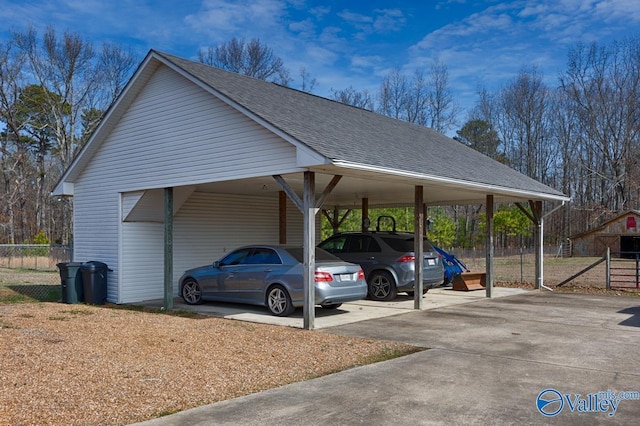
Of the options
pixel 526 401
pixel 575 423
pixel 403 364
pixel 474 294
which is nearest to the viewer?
pixel 575 423

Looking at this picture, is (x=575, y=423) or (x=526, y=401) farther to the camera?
(x=526, y=401)

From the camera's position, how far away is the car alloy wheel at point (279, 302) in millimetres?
11078

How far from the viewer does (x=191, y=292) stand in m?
13.2

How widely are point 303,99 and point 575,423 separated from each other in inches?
431

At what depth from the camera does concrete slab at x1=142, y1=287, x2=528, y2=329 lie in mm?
10852

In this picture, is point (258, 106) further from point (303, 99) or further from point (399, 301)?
point (399, 301)

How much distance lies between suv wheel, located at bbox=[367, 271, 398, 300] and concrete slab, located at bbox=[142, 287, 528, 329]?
195 millimetres

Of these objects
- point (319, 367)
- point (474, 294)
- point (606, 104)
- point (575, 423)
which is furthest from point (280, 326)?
point (606, 104)

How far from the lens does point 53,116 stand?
43.1m

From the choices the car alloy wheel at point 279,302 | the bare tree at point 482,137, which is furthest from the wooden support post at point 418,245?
the bare tree at point 482,137

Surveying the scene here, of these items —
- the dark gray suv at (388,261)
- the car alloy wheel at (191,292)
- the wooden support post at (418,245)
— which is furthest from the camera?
the dark gray suv at (388,261)

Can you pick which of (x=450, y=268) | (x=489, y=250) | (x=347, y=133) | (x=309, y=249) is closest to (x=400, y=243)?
(x=489, y=250)

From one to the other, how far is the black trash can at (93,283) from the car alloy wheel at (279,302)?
4880 mm

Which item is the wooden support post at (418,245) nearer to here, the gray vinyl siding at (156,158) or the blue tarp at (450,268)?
the gray vinyl siding at (156,158)
